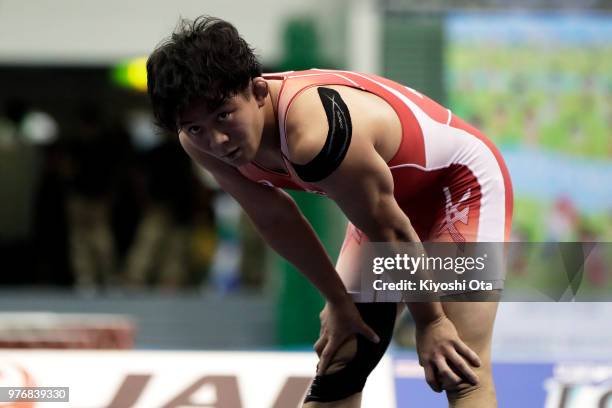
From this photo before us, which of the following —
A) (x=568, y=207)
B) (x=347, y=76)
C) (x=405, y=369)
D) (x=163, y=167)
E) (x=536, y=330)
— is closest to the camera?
(x=347, y=76)

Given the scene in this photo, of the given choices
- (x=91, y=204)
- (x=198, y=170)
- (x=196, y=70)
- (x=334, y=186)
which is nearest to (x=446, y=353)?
(x=334, y=186)

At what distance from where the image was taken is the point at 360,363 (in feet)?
11.0

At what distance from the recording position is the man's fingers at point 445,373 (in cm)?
294

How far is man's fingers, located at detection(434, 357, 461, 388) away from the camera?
2939 millimetres

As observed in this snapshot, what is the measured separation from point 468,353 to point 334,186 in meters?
0.61

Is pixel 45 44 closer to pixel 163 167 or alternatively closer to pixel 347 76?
pixel 163 167

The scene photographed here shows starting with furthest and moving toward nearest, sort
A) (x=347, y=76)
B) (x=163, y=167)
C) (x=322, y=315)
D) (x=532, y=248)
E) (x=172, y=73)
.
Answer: (x=163, y=167) < (x=532, y=248) < (x=322, y=315) < (x=347, y=76) < (x=172, y=73)

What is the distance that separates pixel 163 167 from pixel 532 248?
19.1 feet

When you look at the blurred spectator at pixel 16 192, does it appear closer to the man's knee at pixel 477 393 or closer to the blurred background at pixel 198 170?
the blurred background at pixel 198 170

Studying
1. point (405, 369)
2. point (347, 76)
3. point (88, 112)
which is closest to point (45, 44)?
point (88, 112)

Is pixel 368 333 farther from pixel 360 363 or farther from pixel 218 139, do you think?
pixel 218 139

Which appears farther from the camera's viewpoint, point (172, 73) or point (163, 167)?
point (163, 167)

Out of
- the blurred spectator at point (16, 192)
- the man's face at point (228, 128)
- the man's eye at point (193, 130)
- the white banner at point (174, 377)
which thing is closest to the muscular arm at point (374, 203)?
the man's face at point (228, 128)

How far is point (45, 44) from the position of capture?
31.5 feet
